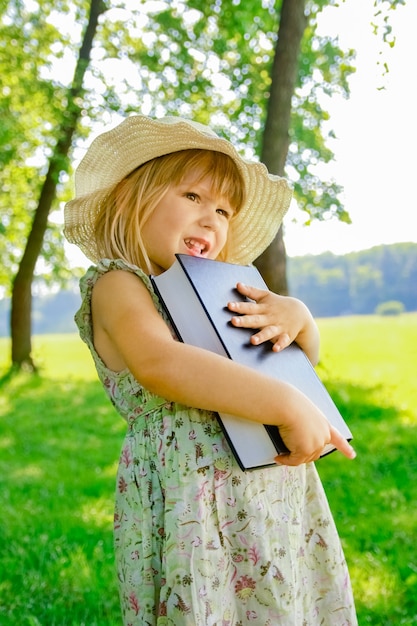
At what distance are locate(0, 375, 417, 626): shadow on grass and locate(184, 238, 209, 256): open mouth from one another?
1.66 meters

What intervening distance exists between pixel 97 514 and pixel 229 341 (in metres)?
2.85

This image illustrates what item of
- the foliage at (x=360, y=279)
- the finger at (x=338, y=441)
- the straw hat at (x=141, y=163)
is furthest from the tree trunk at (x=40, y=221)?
the finger at (x=338, y=441)

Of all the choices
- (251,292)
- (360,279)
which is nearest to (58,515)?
(251,292)

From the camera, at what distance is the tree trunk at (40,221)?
32.3ft

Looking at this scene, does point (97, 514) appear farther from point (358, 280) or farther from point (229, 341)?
point (358, 280)

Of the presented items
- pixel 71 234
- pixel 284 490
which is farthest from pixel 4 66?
pixel 284 490

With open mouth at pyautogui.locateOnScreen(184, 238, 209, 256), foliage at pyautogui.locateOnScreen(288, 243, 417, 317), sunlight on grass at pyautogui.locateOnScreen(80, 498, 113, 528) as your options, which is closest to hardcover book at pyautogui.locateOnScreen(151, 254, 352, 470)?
open mouth at pyautogui.locateOnScreen(184, 238, 209, 256)

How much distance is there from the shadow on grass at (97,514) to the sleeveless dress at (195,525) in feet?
3.93

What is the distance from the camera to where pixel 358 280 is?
17516 millimetres

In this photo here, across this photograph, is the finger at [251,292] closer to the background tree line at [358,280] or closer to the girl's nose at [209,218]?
the girl's nose at [209,218]

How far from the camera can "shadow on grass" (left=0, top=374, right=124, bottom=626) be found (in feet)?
9.16

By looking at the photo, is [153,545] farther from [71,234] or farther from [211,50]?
[211,50]

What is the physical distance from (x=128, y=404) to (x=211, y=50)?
8037 mm

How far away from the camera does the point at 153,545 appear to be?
62.3 inches
